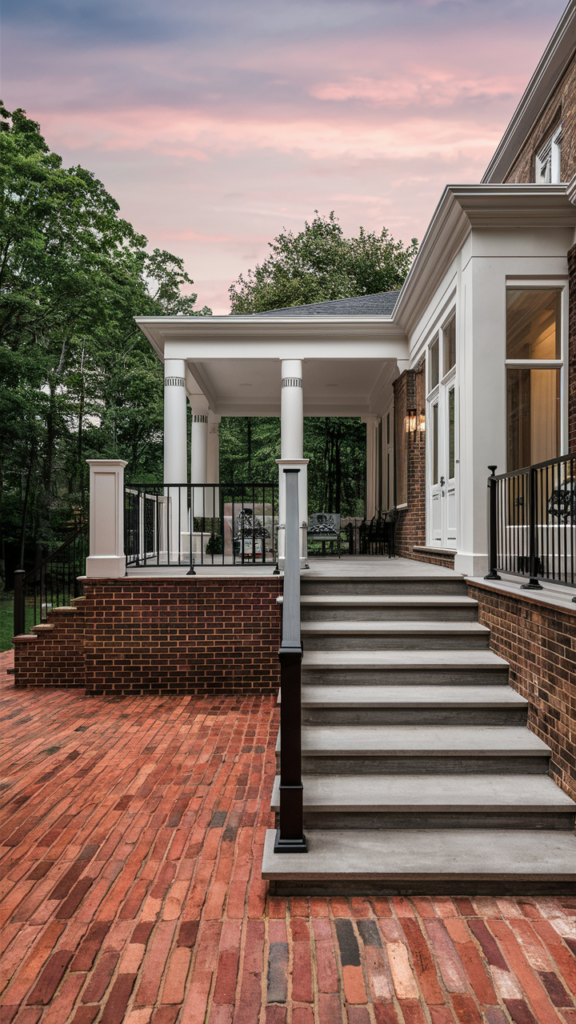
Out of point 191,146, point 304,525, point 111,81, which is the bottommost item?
point 304,525

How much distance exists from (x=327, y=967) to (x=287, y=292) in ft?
78.9

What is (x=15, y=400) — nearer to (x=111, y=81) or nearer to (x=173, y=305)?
(x=111, y=81)

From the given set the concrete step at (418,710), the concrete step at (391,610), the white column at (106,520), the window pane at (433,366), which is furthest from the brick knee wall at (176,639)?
the window pane at (433,366)

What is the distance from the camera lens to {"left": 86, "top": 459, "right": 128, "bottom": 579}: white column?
588 centimetres

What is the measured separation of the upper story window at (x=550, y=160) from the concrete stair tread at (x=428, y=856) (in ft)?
24.9

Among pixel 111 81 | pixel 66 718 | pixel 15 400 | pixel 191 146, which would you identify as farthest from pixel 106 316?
pixel 66 718

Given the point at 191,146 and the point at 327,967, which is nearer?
the point at 327,967

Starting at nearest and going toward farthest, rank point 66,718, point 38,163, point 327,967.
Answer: point 327,967, point 66,718, point 38,163

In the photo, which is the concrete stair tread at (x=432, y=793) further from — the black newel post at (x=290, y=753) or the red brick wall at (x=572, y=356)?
the red brick wall at (x=572, y=356)

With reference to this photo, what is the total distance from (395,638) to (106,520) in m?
3.22

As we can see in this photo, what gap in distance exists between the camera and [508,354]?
5.35m

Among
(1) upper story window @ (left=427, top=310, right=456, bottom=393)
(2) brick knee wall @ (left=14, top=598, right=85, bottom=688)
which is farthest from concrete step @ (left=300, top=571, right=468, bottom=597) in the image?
(2) brick knee wall @ (left=14, top=598, right=85, bottom=688)

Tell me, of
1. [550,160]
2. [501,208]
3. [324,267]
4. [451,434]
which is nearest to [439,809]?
[451,434]

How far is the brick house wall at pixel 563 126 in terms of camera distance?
6.71 metres
